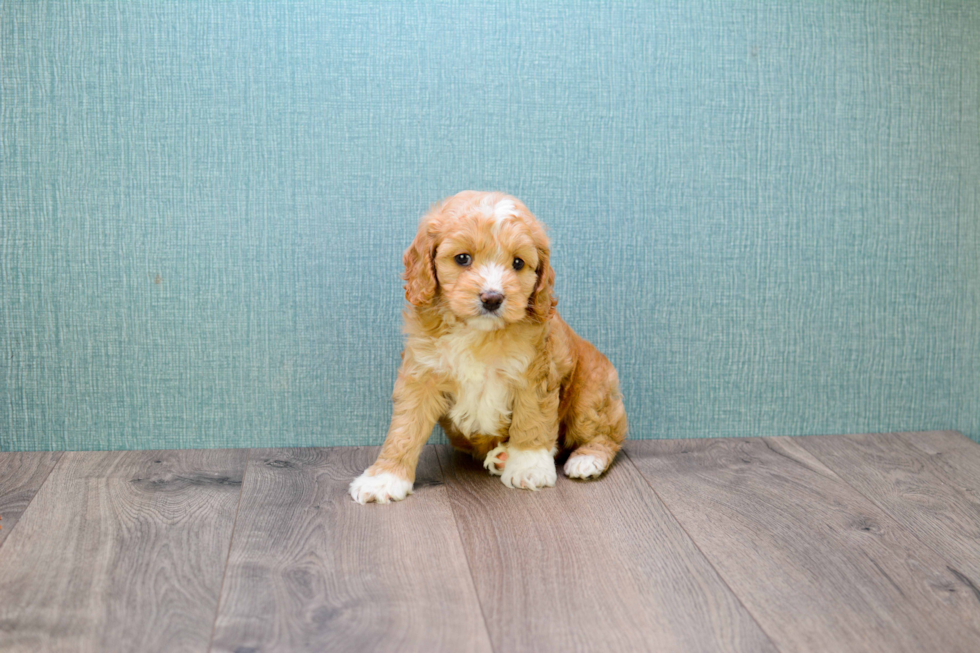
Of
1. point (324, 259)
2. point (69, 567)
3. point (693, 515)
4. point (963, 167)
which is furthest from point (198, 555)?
point (963, 167)

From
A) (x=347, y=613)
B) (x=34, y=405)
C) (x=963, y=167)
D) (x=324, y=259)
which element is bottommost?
(x=347, y=613)

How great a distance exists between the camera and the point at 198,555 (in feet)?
5.79

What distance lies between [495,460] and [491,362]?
31 cm

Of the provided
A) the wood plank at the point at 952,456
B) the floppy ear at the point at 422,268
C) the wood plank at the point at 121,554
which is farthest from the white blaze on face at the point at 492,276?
the wood plank at the point at 952,456

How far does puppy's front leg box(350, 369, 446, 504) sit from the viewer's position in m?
2.10

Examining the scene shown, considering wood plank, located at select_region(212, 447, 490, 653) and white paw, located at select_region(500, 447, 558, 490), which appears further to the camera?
white paw, located at select_region(500, 447, 558, 490)

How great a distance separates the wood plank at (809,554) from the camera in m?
1.53

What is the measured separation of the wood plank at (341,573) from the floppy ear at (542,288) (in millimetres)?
520

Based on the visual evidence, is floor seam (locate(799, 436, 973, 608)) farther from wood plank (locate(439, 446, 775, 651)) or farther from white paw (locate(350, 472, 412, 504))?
white paw (locate(350, 472, 412, 504))

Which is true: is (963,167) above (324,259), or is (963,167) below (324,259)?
above

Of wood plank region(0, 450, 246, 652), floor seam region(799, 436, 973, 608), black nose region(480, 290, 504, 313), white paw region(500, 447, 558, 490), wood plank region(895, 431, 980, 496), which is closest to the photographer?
wood plank region(0, 450, 246, 652)

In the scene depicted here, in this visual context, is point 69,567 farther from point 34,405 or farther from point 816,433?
point 816,433

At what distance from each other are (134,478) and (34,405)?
0.43m

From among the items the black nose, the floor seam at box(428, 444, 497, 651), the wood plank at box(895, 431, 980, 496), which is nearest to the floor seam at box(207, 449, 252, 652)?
the floor seam at box(428, 444, 497, 651)
